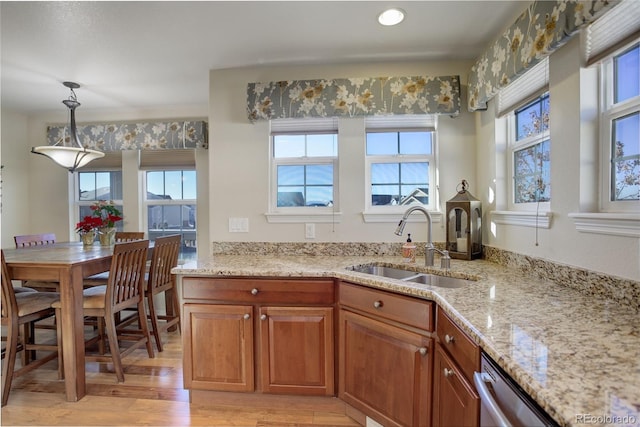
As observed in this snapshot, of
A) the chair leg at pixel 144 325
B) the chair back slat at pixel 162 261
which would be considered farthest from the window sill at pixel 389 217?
the chair leg at pixel 144 325

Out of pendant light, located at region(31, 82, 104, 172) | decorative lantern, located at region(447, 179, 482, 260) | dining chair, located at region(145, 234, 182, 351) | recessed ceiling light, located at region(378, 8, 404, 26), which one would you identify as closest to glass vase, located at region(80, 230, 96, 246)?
pendant light, located at region(31, 82, 104, 172)

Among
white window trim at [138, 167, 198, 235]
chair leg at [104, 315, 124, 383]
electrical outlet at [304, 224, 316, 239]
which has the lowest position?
chair leg at [104, 315, 124, 383]

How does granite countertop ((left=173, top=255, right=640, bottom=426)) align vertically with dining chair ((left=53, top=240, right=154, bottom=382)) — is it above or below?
above

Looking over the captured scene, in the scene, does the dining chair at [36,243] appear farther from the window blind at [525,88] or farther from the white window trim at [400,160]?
the window blind at [525,88]

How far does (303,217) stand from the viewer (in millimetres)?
2404

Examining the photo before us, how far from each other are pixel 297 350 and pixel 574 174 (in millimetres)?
1639

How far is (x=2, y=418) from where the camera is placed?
5.89 ft

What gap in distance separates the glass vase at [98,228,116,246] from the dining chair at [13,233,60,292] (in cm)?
50

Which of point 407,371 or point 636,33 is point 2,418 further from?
point 636,33

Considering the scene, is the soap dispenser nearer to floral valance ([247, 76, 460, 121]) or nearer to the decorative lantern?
the decorative lantern

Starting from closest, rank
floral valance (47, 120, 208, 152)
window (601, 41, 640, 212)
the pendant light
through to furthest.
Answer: window (601, 41, 640, 212), the pendant light, floral valance (47, 120, 208, 152)

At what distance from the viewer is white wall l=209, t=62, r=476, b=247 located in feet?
7.57

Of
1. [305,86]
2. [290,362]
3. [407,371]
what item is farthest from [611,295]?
[305,86]

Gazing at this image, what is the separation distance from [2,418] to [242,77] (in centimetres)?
270
